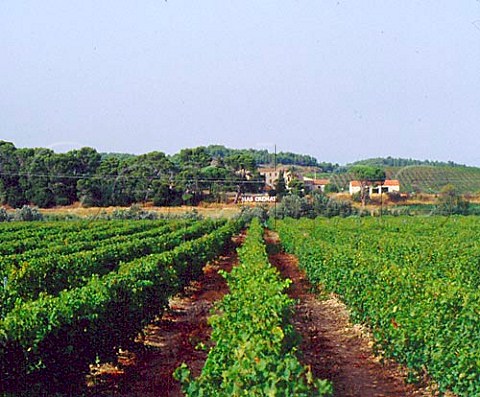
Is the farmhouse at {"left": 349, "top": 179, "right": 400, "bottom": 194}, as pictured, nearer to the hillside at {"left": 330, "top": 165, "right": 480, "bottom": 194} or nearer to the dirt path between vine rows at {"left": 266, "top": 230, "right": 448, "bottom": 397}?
the hillside at {"left": 330, "top": 165, "right": 480, "bottom": 194}

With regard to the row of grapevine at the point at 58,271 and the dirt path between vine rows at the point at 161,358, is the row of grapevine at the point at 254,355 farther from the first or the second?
the row of grapevine at the point at 58,271

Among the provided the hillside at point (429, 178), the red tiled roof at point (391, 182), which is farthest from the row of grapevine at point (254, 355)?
the red tiled roof at point (391, 182)

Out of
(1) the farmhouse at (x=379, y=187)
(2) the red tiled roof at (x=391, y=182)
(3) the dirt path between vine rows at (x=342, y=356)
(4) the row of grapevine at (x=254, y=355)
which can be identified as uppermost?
(2) the red tiled roof at (x=391, y=182)

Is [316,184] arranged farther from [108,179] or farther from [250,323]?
[250,323]

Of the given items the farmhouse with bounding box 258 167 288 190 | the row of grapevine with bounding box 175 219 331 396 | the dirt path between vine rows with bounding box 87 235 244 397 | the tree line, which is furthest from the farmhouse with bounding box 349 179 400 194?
the row of grapevine with bounding box 175 219 331 396

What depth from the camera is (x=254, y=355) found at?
520cm

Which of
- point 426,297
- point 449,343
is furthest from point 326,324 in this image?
point 449,343

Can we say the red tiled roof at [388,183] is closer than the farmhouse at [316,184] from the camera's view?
Yes

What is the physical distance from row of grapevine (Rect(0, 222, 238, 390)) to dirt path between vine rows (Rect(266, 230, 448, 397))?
8.24ft

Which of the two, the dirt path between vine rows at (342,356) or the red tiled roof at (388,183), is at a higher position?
the red tiled roof at (388,183)

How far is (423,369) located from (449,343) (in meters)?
1.09

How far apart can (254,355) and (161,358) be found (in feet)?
19.7

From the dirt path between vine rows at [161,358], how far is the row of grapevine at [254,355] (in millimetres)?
793

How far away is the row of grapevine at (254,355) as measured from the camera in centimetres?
463
